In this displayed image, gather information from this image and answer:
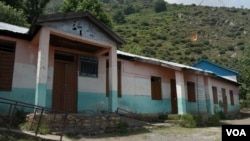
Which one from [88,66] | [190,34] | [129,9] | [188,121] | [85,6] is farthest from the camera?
[129,9]

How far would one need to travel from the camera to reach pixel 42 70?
29.5 feet

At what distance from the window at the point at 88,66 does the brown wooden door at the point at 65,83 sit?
0.37 meters

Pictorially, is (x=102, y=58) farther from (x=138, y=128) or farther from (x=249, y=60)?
(x=249, y=60)

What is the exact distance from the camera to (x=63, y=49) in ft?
37.0

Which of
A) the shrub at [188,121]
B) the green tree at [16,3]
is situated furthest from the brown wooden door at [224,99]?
the green tree at [16,3]

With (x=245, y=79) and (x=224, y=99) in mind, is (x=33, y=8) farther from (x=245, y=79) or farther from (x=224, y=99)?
(x=245, y=79)

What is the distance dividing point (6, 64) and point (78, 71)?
311 centimetres

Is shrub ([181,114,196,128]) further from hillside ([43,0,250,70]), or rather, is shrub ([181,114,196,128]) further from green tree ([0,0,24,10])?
hillside ([43,0,250,70])

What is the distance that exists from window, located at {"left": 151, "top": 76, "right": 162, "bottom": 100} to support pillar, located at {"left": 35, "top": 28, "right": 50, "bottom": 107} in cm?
761

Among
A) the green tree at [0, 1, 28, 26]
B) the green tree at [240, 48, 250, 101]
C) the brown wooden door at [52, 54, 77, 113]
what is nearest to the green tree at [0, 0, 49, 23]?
the green tree at [0, 1, 28, 26]

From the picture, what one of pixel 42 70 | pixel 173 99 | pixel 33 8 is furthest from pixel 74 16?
pixel 33 8

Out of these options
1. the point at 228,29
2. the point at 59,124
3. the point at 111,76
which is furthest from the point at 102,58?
the point at 228,29

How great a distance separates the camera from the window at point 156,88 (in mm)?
15180

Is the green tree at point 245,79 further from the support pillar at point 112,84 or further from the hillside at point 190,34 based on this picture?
the support pillar at point 112,84
